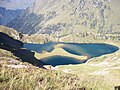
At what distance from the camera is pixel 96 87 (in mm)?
7355

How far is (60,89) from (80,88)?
64 cm

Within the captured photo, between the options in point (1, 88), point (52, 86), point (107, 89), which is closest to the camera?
point (1, 88)

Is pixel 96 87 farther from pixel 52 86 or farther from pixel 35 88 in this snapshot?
pixel 35 88

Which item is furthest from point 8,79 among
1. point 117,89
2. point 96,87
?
point 117,89

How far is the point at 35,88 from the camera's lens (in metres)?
6.55

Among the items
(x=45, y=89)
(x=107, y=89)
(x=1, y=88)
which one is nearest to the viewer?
(x=1, y=88)

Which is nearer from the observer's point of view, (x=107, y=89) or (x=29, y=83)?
(x=29, y=83)

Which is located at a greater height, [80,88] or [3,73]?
[3,73]

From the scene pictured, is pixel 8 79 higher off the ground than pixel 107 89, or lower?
higher

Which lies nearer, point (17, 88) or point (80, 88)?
point (17, 88)

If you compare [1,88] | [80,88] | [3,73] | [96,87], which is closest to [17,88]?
[1,88]

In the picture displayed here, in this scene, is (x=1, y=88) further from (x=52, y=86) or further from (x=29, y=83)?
(x=52, y=86)

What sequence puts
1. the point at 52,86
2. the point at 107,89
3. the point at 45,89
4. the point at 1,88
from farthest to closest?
1. the point at 107,89
2. the point at 52,86
3. the point at 45,89
4. the point at 1,88

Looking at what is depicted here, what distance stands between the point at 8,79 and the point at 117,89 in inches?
115
